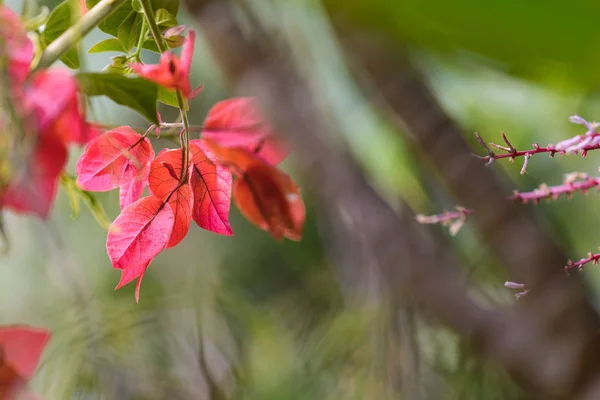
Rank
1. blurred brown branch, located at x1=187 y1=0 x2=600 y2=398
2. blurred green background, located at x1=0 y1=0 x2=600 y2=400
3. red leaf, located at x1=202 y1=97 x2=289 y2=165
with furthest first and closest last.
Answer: blurred brown branch, located at x1=187 y1=0 x2=600 y2=398
red leaf, located at x1=202 y1=97 x2=289 y2=165
blurred green background, located at x1=0 y1=0 x2=600 y2=400

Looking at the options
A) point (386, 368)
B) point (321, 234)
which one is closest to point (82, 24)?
point (386, 368)

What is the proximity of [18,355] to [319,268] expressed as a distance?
1189 millimetres

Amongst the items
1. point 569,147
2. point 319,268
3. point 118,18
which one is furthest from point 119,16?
point 319,268

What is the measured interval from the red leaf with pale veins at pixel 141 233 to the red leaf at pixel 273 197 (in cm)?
3

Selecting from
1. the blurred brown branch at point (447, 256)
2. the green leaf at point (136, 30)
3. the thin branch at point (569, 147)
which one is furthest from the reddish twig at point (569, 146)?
the blurred brown branch at point (447, 256)

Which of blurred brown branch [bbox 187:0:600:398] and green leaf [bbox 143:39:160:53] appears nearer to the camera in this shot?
green leaf [bbox 143:39:160:53]

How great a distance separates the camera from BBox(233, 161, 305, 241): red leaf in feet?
0.44

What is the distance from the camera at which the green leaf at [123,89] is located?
0.12 meters

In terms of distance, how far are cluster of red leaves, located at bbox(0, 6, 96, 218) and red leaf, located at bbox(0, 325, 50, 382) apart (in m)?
0.04

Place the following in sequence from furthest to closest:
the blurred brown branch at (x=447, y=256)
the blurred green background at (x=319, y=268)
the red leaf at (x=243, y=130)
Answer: the blurred brown branch at (x=447, y=256)
the red leaf at (x=243, y=130)
the blurred green background at (x=319, y=268)

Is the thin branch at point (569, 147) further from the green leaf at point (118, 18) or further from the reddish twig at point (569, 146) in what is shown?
the green leaf at point (118, 18)

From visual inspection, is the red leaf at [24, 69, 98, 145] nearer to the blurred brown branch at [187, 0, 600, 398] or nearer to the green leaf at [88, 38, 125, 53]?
the green leaf at [88, 38, 125, 53]

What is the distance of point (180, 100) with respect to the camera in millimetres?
138

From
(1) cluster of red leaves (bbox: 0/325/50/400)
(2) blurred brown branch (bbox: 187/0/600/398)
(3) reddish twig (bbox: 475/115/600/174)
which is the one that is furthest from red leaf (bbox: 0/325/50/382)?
(2) blurred brown branch (bbox: 187/0/600/398)
